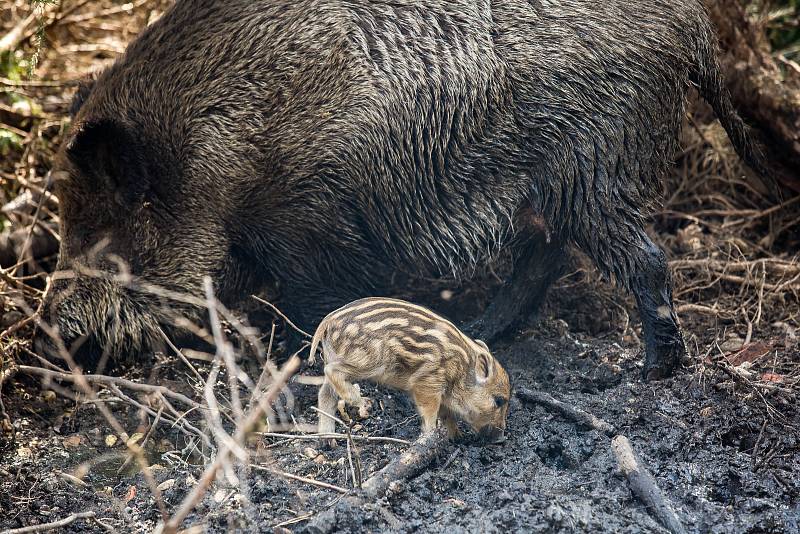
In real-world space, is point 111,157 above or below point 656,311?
above

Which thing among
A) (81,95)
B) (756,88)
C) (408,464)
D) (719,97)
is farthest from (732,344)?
(81,95)

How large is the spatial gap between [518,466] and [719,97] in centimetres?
267

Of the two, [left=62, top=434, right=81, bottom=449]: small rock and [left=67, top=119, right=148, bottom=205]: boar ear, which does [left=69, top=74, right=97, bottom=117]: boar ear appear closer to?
[left=67, top=119, right=148, bottom=205]: boar ear

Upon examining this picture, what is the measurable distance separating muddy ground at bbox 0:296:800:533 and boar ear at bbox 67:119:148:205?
1364 mm

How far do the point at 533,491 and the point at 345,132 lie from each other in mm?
2343

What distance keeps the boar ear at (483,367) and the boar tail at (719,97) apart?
221cm

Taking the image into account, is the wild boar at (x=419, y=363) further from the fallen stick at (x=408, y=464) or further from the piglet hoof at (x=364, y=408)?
the piglet hoof at (x=364, y=408)

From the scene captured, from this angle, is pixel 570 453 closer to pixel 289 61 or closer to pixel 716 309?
pixel 716 309

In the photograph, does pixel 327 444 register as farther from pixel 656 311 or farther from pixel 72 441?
pixel 656 311

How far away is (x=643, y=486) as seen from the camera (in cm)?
365

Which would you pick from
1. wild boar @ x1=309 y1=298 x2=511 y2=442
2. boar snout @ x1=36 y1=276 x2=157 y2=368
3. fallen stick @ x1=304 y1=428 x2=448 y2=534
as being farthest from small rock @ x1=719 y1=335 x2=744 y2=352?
boar snout @ x1=36 y1=276 x2=157 y2=368

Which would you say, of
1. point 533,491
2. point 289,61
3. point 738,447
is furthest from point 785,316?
point 289,61

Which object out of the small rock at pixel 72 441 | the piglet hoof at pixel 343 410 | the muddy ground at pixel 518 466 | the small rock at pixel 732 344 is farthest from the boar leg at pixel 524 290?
the small rock at pixel 72 441

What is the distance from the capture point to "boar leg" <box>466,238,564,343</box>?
18.2ft
